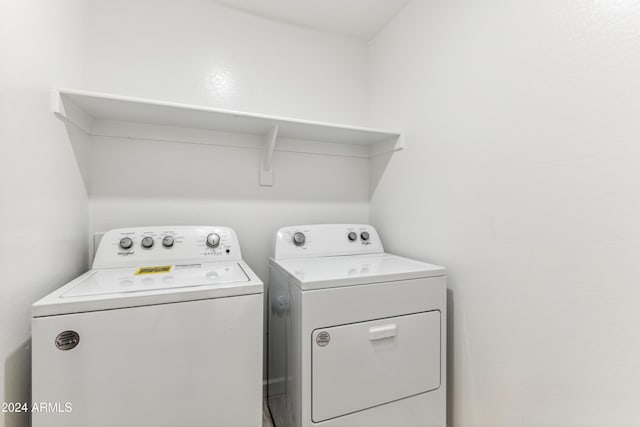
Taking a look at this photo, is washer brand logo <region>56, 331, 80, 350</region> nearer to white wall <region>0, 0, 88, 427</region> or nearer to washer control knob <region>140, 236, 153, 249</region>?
white wall <region>0, 0, 88, 427</region>

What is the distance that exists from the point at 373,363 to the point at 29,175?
1348 millimetres

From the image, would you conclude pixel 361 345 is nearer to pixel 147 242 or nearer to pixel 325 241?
pixel 325 241

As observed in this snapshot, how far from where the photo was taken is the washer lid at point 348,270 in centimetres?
106

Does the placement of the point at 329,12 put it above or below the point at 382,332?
above

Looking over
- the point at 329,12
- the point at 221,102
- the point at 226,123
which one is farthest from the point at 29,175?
the point at 329,12

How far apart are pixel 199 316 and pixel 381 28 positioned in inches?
77.6

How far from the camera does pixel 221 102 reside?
63.9 inches

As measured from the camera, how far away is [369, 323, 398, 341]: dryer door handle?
110cm

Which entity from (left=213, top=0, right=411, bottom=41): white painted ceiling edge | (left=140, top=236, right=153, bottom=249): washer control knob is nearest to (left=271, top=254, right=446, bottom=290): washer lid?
(left=140, top=236, right=153, bottom=249): washer control knob

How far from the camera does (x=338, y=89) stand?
193 centimetres

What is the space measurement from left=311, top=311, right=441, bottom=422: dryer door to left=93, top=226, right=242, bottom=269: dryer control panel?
664mm

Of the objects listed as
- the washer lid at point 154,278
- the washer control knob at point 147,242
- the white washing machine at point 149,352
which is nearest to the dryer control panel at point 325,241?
the washer lid at point 154,278

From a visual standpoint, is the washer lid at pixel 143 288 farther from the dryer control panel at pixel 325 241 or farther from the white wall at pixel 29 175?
the dryer control panel at pixel 325 241

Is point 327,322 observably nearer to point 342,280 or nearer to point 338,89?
point 342,280
